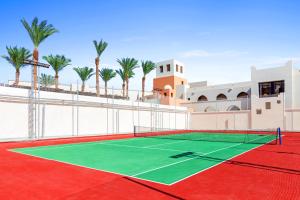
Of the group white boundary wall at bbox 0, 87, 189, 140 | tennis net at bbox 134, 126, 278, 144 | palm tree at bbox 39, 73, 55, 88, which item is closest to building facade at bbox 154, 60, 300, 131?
tennis net at bbox 134, 126, 278, 144

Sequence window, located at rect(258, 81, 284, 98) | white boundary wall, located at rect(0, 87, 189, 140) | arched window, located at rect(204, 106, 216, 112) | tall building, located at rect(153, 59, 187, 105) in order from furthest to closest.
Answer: tall building, located at rect(153, 59, 187, 105) < arched window, located at rect(204, 106, 216, 112) < window, located at rect(258, 81, 284, 98) < white boundary wall, located at rect(0, 87, 189, 140)

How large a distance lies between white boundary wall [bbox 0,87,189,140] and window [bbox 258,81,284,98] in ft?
53.8

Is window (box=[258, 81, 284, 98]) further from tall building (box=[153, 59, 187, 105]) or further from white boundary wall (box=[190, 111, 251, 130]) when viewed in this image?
tall building (box=[153, 59, 187, 105])

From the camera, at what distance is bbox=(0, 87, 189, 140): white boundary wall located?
2028 centimetres

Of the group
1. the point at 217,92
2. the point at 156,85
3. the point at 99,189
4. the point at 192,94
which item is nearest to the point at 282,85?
the point at 217,92

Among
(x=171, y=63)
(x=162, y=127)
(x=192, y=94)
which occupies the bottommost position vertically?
(x=162, y=127)

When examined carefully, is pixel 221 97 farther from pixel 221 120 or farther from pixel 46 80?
pixel 46 80

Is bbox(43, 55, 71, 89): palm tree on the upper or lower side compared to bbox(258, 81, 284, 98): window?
upper

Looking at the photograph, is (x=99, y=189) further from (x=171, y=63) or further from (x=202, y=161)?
(x=171, y=63)

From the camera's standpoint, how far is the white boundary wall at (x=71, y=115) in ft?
66.5

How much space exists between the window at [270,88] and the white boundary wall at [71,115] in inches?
646

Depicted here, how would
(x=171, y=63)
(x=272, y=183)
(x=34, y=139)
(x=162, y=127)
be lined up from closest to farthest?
(x=272, y=183)
(x=34, y=139)
(x=162, y=127)
(x=171, y=63)

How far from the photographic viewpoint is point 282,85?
3831cm

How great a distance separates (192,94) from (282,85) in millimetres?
17468
